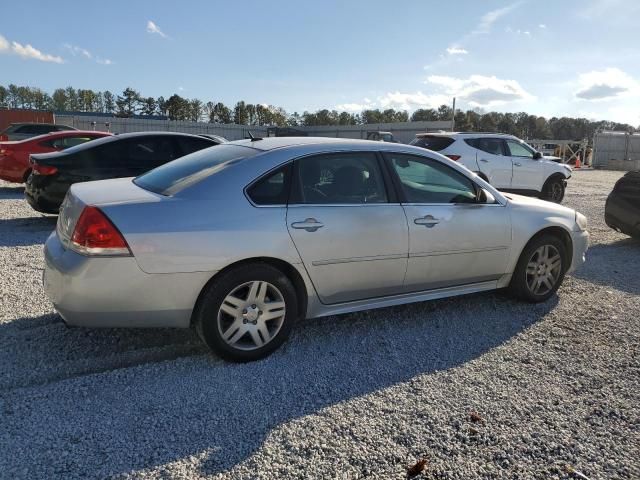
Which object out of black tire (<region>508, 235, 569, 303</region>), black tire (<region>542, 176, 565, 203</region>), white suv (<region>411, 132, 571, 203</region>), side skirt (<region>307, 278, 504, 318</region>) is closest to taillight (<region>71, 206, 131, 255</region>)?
side skirt (<region>307, 278, 504, 318</region>)

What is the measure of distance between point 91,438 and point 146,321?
0.82 metres

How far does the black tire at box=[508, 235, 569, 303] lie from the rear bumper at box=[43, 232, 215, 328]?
9.85 feet

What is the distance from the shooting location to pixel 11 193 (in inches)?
460

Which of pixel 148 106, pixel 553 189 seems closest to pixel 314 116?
pixel 148 106

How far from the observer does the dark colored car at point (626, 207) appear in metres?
7.79

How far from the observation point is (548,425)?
2941 millimetres

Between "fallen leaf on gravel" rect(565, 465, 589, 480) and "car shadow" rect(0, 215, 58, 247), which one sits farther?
"car shadow" rect(0, 215, 58, 247)

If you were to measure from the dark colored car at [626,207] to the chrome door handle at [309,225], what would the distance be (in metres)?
6.36

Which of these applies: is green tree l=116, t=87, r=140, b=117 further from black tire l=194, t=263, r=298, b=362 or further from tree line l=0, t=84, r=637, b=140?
black tire l=194, t=263, r=298, b=362

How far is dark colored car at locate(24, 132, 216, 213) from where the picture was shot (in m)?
7.40

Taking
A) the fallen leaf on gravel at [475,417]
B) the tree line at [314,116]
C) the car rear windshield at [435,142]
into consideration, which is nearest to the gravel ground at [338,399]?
the fallen leaf on gravel at [475,417]

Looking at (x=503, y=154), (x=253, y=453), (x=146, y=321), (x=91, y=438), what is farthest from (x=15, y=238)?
(x=503, y=154)

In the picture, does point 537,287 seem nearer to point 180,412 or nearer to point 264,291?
point 264,291

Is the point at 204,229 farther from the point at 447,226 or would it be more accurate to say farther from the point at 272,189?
the point at 447,226
